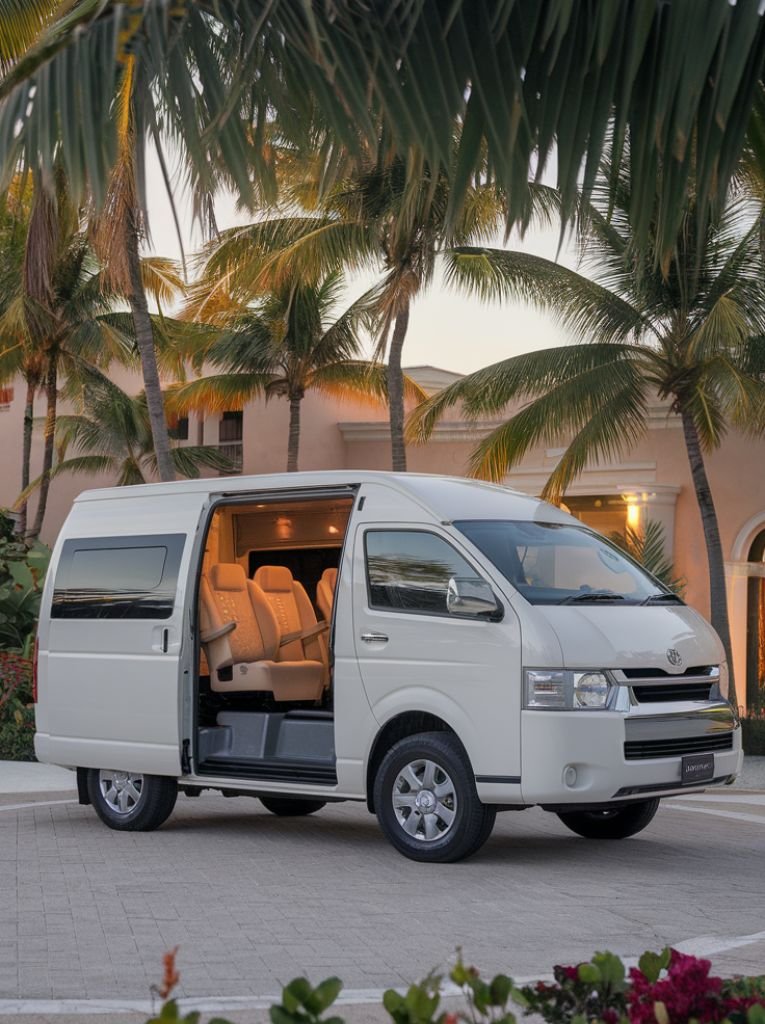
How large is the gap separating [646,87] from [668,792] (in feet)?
20.4

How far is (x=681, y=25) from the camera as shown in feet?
11.3

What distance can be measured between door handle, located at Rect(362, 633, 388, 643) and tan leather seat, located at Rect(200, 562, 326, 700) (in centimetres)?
165

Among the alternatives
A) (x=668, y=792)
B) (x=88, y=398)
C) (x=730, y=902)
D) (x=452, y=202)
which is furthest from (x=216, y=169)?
(x=88, y=398)

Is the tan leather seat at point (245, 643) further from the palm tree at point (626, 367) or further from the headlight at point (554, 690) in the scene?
the palm tree at point (626, 367)

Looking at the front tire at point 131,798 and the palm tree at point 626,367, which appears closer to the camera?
the front tire at point 131,798

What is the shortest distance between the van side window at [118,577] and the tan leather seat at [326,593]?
148cm

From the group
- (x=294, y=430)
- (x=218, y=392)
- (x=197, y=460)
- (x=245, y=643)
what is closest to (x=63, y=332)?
(x=218, y=392)

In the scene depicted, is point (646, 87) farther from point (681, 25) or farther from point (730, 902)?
point (730, 902)

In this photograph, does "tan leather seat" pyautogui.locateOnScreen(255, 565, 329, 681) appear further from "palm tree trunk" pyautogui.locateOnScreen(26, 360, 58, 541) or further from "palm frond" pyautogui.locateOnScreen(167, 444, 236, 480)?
"palm frond" pyautogui.locateOnScreen(167, 444, 236, 480)

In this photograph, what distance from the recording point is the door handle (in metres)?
9.61

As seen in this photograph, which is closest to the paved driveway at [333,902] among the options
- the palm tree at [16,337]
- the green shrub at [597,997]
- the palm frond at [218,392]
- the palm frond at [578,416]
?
the green shrub at [597,997]

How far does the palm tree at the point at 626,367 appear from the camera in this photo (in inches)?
764

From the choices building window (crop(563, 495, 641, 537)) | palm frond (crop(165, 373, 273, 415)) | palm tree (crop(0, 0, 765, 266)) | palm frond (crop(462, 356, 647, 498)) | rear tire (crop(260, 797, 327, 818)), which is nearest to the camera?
palm tree (crop(0, 0, 765, 266))

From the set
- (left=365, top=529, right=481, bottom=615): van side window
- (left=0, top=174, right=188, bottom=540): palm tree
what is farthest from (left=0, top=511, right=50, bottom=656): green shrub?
(left=365, top=529, right=481, bottom=615): van side window
